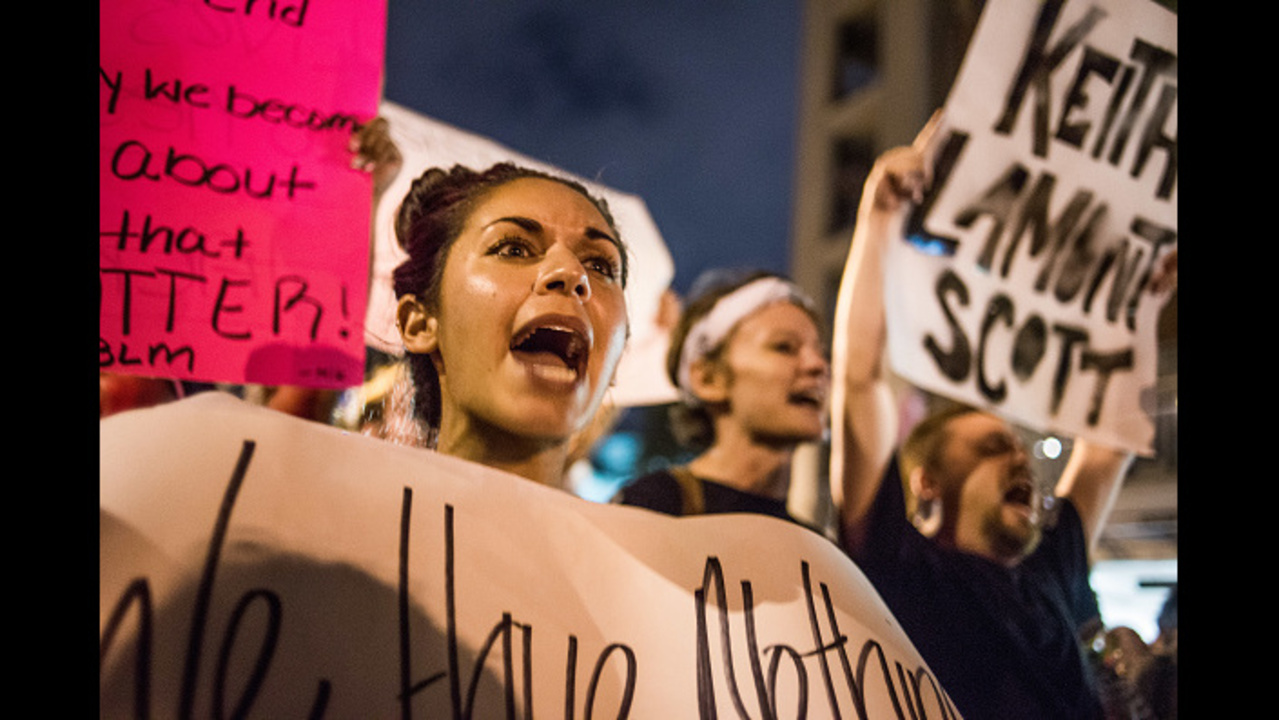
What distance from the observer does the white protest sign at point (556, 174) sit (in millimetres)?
1130

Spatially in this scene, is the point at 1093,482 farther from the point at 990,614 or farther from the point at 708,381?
the point at 708,381

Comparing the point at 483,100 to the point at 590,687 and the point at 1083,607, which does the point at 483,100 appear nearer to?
the point at 590,687

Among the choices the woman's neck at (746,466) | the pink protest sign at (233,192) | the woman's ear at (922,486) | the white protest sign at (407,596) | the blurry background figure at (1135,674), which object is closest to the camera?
the white protest sign at (407,596)

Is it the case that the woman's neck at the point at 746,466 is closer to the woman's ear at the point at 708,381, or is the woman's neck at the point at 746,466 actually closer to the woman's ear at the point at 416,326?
the woman's ear at the point at 708,381

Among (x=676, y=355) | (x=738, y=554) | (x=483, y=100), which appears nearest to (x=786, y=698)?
(x=738, y=554)

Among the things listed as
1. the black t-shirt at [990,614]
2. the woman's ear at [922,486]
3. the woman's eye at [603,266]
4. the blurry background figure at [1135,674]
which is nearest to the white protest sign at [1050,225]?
the woman's ear at [922,486]

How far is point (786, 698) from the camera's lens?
3.71ft

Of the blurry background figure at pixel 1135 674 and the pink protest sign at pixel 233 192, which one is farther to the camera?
the blurry background figure at pixel 1135 674

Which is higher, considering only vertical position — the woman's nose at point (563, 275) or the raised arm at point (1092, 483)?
the woman's nose at point (563, 275)

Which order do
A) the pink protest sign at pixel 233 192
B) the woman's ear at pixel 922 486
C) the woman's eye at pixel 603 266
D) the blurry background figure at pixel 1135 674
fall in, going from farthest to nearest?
1. the blurry background figure at pixel 1135 674
2. the woman's ear at pixel 922 486
3. the woman's eye at pixel 603 266
4. the pink protest sign at pixel 233 192

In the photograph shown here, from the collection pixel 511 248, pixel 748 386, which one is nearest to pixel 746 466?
pixel 748 386

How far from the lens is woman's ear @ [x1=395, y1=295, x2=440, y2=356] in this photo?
3.67ft

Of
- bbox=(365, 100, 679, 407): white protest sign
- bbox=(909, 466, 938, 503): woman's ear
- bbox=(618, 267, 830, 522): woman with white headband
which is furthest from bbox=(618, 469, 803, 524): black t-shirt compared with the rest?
bbox=(909, 466, 938, 503): woman's ear

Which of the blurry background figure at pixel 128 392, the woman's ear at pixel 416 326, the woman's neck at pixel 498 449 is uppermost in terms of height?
the woman's ear at pixel 416 326
